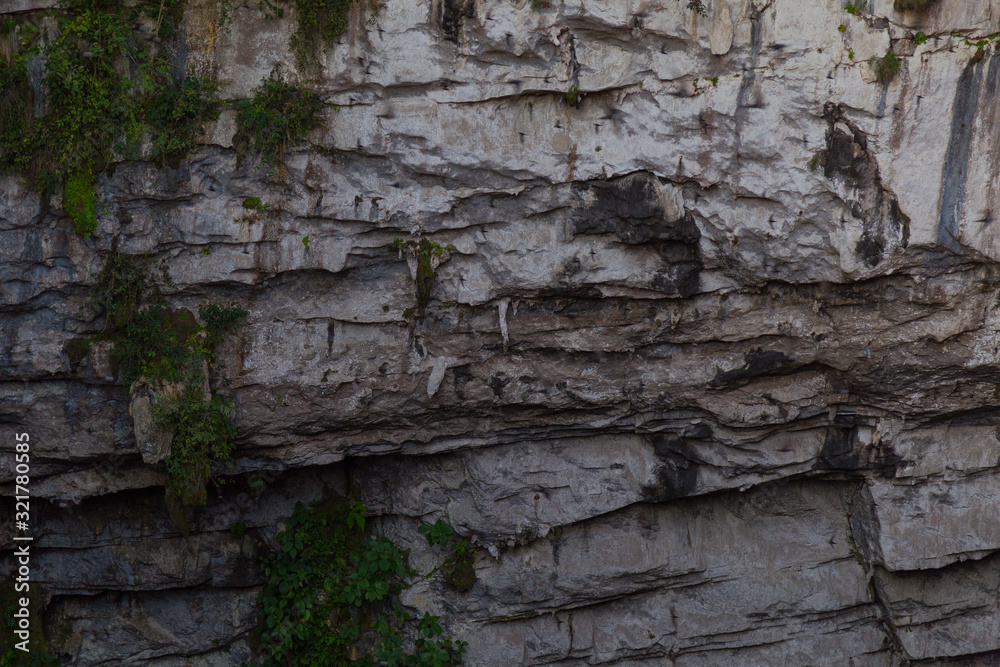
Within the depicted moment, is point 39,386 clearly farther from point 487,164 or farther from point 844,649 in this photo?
point 844,649

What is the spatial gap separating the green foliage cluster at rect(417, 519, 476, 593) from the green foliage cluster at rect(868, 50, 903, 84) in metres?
6.20

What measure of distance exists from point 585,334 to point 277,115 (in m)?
3.65

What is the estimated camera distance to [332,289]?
749 centimetres

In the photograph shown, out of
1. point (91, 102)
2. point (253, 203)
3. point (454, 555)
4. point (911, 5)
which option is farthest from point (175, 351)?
point (911, 5)

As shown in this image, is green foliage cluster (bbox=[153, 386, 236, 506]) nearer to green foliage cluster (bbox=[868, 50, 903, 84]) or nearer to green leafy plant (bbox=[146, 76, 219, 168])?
green leafy plant (bbox=[146, 76, 219, 168])

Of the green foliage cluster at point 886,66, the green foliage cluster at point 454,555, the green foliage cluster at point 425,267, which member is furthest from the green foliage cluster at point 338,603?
the green foliage cluster at point 886,66

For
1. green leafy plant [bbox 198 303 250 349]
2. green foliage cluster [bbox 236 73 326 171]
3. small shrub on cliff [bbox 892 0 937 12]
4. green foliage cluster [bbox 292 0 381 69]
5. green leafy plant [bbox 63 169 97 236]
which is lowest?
green leafy plant [bbox 198 303 250 349]

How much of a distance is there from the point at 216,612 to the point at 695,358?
609 cm

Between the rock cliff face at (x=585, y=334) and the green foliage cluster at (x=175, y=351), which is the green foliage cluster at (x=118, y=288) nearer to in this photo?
the green foliage cluster at (x=175, y=351)

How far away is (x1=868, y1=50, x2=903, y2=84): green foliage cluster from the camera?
20.9 ft

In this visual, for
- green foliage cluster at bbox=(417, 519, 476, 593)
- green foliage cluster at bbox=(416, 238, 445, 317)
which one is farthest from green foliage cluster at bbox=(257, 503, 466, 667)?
green foliage cluster at bbox=(416, 238, 445, 317)

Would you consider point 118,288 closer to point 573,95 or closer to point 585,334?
point 585,334

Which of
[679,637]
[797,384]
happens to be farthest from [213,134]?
[679,637]

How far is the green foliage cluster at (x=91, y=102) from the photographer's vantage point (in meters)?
6.78
